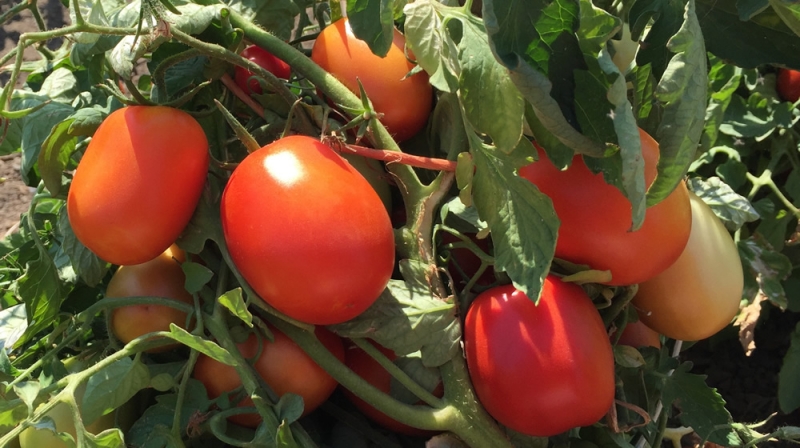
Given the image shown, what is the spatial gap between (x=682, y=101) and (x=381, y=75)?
12.3 inches

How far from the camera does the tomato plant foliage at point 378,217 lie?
0.55 metres

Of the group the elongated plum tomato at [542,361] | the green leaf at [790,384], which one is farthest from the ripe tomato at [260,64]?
the green leaf at [790,384]

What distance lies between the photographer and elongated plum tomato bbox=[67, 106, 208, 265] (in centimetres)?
62

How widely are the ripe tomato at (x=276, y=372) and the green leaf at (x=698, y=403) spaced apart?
1.24ft

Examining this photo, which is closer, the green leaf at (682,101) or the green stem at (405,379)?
the green leaf at (682,101)

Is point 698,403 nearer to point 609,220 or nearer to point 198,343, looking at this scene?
point 609,220

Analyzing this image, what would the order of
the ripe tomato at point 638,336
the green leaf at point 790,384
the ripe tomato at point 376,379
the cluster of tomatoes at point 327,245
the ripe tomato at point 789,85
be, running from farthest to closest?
1. the ripe tomato at point 789,85
2. the green leaf at point 790,384
3. the ripe tomato at point 638,336
4. the ripe tomato at point 376,379
5. the cluster of tomatoes at point 327,245

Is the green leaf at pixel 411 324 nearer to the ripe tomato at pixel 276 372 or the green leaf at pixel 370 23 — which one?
the ripe tomato at pixel 276 372

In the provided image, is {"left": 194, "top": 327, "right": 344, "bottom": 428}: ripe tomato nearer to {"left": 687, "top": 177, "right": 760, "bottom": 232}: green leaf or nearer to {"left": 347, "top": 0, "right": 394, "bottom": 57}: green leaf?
{"left": 347, "top": 0, "right": 394, "bottom": 57}: green leaf

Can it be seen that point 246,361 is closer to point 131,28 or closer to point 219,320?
point 219,320

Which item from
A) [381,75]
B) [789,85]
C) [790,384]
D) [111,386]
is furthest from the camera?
[789,85]

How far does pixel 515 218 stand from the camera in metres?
0.59

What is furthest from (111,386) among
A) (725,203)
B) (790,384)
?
(790,384)

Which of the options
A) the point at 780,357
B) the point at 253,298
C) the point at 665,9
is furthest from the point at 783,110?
the point at 253,298
